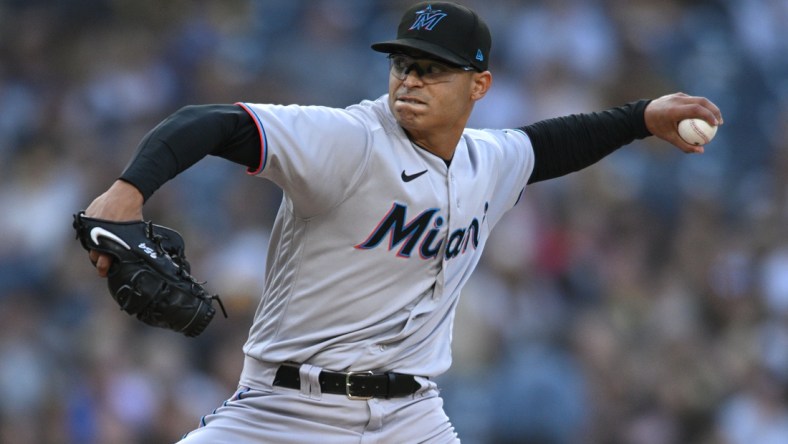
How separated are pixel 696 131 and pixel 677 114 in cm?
9

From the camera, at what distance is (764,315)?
6973 mm

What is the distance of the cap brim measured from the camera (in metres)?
3.21

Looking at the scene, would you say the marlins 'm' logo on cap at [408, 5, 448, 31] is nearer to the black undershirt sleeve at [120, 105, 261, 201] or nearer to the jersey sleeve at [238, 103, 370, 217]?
the jersey sleeve at [238, 103, 370, 217]

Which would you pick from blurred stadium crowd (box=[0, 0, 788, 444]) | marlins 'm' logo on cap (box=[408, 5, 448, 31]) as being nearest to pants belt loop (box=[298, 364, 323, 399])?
marlins 'm' logo on cap (box=[408, 5, 448, 31])

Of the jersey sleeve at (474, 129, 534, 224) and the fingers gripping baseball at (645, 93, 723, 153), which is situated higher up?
the fingers gripping baseball at (645, 93, 723, 153)

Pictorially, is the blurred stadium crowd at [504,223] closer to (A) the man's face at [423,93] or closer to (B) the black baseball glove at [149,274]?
(A) the man's face at [423,93]

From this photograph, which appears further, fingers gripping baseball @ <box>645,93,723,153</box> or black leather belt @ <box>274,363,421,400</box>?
fingers gripping baseball @ <box>645,93,723,153</box>

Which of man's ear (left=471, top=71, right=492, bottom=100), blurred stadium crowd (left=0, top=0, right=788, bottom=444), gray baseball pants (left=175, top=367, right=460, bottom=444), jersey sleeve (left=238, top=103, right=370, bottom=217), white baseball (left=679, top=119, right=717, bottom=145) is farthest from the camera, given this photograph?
blurred stadium crowd (left=0, top=0, right=788, bottom=444)

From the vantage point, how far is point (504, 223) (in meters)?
7.23

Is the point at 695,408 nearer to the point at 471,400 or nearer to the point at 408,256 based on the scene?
the point at 471,400

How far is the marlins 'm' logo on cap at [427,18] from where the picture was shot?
10.7ft

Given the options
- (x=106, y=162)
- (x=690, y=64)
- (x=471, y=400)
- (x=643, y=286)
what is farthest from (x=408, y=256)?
(x=690, y=64)

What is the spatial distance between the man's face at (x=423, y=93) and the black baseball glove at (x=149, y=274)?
2.47ft

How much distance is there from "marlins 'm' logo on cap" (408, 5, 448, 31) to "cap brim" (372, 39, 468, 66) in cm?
5
